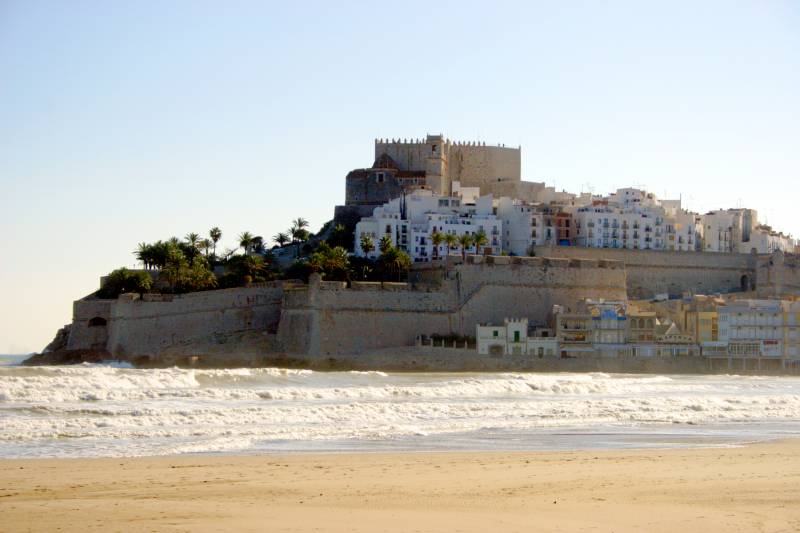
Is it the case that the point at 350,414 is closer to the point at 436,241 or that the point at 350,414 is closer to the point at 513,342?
the point at 513,342

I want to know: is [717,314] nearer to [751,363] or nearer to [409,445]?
[751,363]

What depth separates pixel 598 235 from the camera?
186ft

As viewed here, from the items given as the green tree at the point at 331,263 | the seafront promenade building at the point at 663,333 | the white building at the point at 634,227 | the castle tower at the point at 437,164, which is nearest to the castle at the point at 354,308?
the seafront promenade building at the point at 663,333

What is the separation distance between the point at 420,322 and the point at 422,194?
35.6 feet

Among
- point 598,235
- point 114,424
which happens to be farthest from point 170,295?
point 114,424

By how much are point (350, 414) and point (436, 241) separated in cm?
2914

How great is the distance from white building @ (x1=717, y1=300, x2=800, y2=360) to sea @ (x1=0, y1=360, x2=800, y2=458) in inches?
446

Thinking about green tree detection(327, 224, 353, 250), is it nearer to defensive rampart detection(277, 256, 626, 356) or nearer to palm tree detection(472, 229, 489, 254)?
palm tree detection(472, 229, 489, 254)

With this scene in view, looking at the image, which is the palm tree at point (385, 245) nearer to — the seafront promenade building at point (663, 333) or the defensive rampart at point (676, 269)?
the seafront promenade building at point (663, 333)

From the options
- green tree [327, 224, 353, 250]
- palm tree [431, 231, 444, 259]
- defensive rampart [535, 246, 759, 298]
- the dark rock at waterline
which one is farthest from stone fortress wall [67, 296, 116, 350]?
defensive rampart [535, 246, 759, 298]

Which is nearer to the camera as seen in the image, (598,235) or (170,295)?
(170,295)

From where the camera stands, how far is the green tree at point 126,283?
50062mm

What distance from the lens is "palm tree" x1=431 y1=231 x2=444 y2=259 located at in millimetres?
52625

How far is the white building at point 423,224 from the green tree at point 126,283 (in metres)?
9.44
